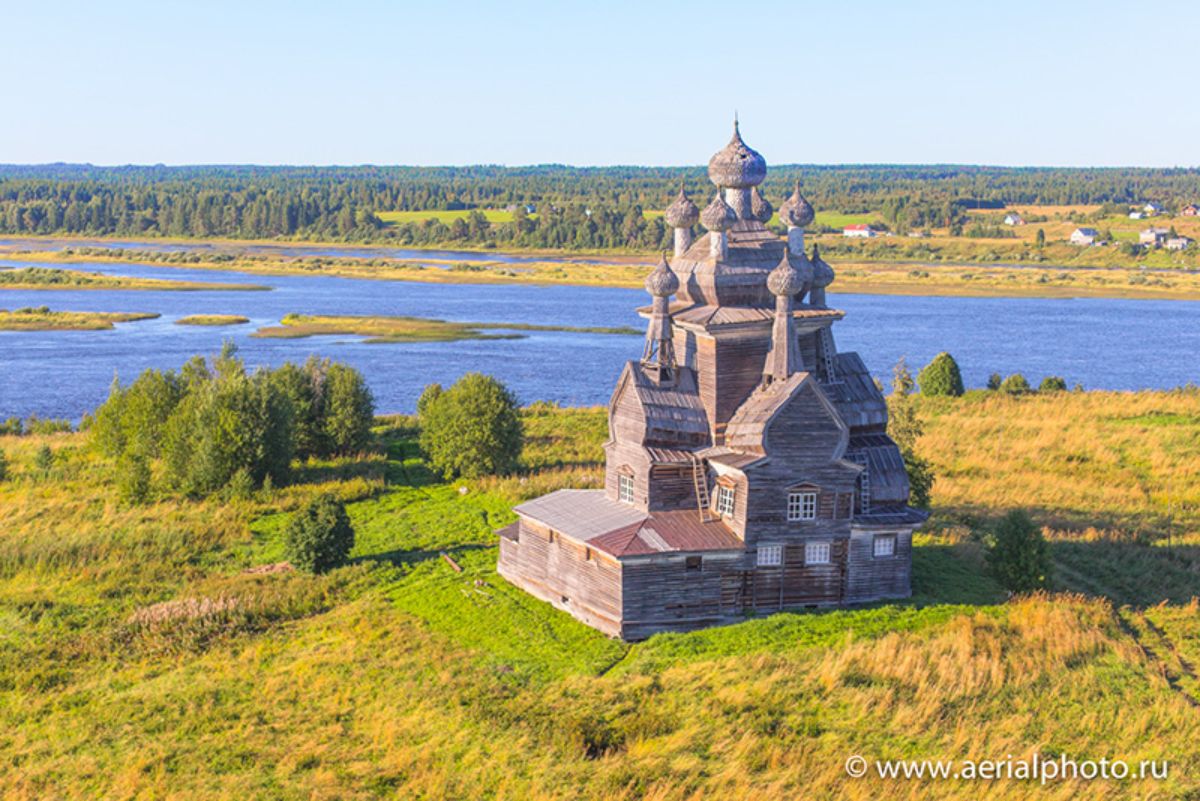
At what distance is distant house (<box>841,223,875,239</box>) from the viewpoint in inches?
6592

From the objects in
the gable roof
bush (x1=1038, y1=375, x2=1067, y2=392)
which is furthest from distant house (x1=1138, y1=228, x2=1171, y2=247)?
the gable roof

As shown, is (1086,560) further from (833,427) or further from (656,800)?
(656,800)

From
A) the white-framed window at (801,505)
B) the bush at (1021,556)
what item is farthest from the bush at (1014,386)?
the white-framed window at (801,505)

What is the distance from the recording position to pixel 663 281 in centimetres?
2467

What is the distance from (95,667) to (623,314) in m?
76.3

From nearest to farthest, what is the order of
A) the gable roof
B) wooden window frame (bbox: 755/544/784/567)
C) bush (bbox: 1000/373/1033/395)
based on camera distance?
the gable roof
wooden window frame (bbox: 755/544/784/567)
bush (bbox: 1000/373/1033/395)

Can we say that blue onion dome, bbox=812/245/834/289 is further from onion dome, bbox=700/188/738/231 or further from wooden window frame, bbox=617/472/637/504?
wooden window frame, bbox=617/472/637/504

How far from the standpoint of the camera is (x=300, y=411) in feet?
134

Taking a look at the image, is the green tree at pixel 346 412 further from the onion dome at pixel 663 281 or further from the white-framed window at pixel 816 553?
the white-framed window at pixel 816 553

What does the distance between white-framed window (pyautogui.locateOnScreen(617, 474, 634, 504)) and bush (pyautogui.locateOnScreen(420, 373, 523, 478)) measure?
1208cm

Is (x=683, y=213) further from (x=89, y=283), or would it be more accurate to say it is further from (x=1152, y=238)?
(x=1152, y=238)

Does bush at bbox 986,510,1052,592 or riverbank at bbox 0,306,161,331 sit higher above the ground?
bush at bbox 986,510,1052,592

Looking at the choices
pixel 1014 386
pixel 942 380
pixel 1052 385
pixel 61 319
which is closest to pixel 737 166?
pixel 942 380

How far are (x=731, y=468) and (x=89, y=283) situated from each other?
103791 millimetres
